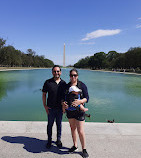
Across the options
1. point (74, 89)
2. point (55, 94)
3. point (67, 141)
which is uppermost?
point (74, 89)

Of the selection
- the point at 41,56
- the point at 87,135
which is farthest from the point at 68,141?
the point at 41,56

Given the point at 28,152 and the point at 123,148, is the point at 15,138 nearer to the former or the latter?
the point at 28,152

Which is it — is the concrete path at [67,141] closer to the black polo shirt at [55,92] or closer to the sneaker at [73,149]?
the sneaker at [73,149]

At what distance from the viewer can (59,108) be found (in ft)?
11.6

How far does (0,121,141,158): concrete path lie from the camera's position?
10.9 ft

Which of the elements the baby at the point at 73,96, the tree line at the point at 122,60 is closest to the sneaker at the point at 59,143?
the baby at the point at 73,96

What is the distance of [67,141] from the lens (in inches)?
152

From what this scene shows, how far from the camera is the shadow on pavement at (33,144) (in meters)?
3.47

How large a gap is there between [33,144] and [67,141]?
85 centimetres

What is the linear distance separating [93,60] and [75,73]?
113 meters

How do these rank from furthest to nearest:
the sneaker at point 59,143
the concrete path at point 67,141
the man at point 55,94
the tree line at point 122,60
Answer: the tree line at point 122,60
the sneaker at point 59,143
the man at point 55,94
the concrete path at point 67,141

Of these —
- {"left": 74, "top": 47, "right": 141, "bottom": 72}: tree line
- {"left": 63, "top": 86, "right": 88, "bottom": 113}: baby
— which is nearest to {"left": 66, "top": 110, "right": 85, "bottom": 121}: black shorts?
{"left": 63, "top": 86, "right": 88, "bottom": 113}: baby

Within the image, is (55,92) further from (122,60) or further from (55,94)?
(122,60)

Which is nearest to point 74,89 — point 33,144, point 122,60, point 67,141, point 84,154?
point 84,154
